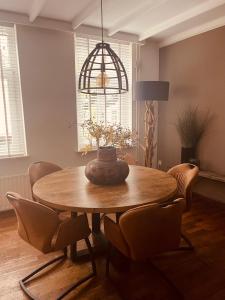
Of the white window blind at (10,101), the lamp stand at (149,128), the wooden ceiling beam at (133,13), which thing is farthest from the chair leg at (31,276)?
the wooden ceiling beam at (133,13)

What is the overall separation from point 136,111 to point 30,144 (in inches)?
75.8

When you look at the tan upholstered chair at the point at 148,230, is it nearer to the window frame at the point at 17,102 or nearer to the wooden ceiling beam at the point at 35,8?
the window frame at the point at 17,102

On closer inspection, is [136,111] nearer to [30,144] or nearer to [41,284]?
[30,144]

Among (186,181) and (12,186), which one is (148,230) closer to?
(186,181)

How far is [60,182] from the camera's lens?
6.97 ft

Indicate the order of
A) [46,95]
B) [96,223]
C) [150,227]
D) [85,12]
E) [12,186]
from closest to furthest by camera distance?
1. [150,227]
2. [96,223]
3. [85,12]
4. [12,186]
5. [46,95]

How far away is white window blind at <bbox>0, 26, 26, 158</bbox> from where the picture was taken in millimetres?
3061

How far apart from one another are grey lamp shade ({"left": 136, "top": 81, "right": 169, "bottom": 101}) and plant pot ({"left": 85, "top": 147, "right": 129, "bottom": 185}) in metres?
1.61

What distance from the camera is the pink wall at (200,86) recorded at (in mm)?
3273

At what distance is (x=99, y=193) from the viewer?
184 cm

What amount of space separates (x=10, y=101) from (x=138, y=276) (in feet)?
8.82

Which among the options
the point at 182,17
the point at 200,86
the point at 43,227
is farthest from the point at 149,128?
the point at 43,227

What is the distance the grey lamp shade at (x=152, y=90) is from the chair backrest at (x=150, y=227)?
2.15m

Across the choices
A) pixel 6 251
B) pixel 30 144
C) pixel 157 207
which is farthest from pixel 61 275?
pixel 30 144
